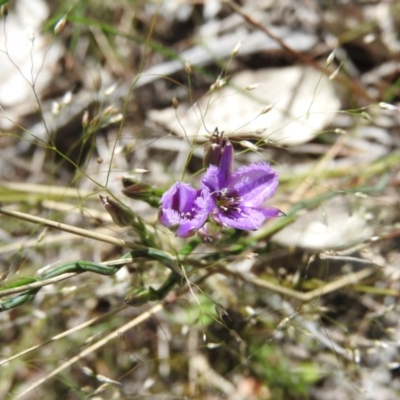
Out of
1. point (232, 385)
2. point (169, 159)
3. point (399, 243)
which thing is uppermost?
point (169, 159)

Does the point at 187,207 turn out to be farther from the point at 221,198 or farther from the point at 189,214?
the point at 221,198

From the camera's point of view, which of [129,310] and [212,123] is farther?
[212,123]

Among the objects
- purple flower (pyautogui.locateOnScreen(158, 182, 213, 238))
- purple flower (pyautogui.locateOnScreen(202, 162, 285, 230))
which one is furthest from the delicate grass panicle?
purple flower (pyautogui.locateOnScreen(158, 182, 213, 238))

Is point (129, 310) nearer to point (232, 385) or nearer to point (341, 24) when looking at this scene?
point (232, 385)

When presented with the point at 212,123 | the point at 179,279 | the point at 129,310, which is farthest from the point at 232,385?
the point at 212,123

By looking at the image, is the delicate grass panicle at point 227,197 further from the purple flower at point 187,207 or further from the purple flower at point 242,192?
the purple flower at point 187,207
